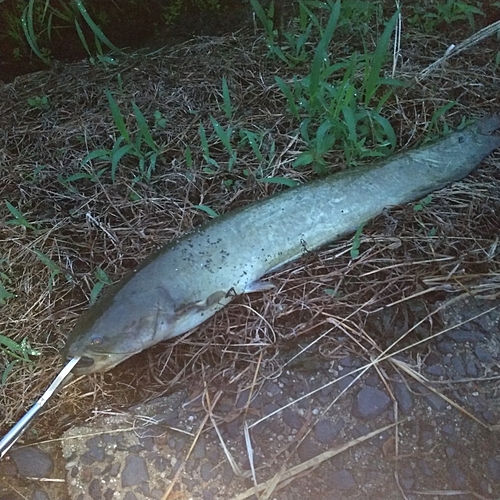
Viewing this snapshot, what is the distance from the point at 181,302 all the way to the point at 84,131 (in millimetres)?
1141

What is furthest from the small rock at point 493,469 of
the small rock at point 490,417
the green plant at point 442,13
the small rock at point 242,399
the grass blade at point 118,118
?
the green plant at point 442,13

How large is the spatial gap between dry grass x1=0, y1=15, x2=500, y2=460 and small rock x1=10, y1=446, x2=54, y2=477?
8cm

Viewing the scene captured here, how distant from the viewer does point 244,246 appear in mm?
1958

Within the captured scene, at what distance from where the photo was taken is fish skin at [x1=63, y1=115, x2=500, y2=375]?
68.2 inches

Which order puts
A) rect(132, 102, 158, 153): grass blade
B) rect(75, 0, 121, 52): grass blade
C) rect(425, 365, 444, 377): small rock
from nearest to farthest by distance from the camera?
rect(425, 365, 444, 377): small rock → rect(132, 102, 158, 153): grass blade → rect(75, 0, 121, 52): grass blade

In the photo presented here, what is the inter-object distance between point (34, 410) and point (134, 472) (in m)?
0.34

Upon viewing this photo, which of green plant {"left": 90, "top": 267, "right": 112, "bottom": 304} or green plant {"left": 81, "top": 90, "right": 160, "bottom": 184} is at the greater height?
green plant {"left": 81, "top": 90, "right": 160, "bottom": 184}

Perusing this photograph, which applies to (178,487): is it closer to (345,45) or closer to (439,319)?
(439,319)

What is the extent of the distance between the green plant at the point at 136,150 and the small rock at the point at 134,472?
1.09 meters

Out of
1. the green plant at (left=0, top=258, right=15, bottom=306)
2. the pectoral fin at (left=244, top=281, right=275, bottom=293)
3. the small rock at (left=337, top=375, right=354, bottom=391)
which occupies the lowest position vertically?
the small rock at (left=337, top=375, right=354, bottom=391)

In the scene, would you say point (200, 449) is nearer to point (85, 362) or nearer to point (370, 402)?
→ point (85, 362)

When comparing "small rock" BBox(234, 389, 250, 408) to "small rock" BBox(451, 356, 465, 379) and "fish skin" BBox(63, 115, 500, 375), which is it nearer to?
"fish skin" BBox(63, 115, 500, 375)

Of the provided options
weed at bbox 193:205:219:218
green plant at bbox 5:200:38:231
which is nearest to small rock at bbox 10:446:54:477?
green plant at bbox 5:200:38:231

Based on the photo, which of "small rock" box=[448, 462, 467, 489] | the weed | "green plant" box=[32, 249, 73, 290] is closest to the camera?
"small rock" box=[448, 462, 467, 489]
